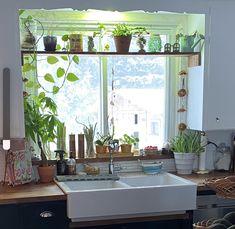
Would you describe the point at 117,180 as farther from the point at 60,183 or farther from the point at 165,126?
the point at 165,126

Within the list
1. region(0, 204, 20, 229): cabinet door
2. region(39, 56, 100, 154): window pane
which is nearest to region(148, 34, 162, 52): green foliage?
region(39, 56, 100, 154): window pane

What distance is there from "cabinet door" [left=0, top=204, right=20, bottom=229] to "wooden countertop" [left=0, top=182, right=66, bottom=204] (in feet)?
0.15

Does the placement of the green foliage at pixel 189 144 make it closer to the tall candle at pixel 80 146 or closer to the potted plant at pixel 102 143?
the potted plant at pixel 102 143

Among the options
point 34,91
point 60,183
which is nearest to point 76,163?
point 60,183

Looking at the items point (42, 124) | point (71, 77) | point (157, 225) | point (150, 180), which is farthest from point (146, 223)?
point (71, 77)

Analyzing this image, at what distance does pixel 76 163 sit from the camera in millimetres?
3152

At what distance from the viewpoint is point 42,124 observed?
3.05 metres

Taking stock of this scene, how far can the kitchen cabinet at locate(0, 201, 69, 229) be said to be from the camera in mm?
2494

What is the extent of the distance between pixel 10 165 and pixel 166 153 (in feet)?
4.24

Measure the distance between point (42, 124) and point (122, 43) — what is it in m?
0.90

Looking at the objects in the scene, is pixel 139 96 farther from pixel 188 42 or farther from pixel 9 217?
pixel 9 217

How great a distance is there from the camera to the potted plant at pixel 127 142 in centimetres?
331

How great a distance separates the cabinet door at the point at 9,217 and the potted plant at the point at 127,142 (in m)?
1.11

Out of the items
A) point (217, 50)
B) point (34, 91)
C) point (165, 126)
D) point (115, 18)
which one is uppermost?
point (115, 18)
